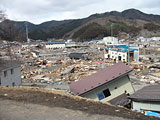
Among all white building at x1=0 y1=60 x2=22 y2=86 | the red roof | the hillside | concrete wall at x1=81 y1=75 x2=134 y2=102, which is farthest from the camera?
white building at x1=0 y1=60 x2=22 y2=86

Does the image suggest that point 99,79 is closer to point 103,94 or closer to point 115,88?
point 103,94

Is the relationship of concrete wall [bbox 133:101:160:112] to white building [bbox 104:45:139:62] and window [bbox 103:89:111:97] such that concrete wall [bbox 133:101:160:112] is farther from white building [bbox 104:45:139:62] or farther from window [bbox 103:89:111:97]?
white building [bbox 104:45:139:62]

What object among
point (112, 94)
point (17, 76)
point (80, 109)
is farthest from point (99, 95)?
point (17, 76)

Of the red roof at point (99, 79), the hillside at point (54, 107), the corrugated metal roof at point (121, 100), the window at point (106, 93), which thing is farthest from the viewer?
the window at point (106, 93)

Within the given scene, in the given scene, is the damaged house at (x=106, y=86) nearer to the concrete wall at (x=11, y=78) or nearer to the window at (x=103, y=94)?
the window at (x=103, y=94)

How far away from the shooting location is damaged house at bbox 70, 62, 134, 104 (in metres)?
7.66

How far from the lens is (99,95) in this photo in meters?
7.87

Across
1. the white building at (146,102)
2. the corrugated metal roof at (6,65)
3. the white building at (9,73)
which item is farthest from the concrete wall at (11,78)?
the white building at (146,102)

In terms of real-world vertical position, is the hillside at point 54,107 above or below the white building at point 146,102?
above

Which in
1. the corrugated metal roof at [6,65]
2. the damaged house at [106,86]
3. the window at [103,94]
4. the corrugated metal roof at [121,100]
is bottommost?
the corrugated metal roof at [121,100]

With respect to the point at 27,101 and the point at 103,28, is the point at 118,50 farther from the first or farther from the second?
the point at 103,28

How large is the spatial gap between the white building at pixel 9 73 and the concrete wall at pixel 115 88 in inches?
285

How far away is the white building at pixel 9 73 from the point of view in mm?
12070

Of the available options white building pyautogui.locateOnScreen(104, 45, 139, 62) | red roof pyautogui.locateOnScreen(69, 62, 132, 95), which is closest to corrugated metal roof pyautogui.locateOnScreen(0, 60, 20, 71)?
red roof pyautogui.locateOnScreen(69, 62, 132, 95)
